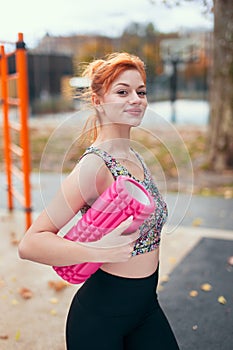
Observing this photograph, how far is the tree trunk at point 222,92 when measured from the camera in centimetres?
741

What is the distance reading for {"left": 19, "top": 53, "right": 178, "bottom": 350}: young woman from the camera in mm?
1318

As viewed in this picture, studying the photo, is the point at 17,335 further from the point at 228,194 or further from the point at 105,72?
the point at 228,194

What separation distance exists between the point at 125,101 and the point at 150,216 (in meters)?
0.36

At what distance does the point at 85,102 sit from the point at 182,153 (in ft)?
1.24

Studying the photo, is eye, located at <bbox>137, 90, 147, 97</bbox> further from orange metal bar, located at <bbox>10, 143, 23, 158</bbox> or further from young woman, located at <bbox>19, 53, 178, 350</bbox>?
orange metal bar, located at <bbox>10, 143, 23, 158</bbox>

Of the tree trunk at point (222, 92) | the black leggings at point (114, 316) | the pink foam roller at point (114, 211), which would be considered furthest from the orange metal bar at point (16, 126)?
the tree trunk at point (222, 92)

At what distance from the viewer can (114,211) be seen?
1.26 metres

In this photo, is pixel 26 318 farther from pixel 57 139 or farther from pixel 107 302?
pixel 57 139

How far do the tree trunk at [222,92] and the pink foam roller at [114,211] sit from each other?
22.0 ft

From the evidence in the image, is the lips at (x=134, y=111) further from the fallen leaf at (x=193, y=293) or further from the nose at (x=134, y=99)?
the fallen leaf at (x=193, y=293)

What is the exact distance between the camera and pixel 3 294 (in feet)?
10.8

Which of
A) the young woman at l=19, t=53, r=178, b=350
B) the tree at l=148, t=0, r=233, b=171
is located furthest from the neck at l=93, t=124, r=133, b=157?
the tree at l=148, t=0, r=233, b=171

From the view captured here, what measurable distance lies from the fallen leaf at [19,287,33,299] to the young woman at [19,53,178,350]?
5.79 feet

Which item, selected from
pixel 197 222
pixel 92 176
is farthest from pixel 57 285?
pixel 92 176
